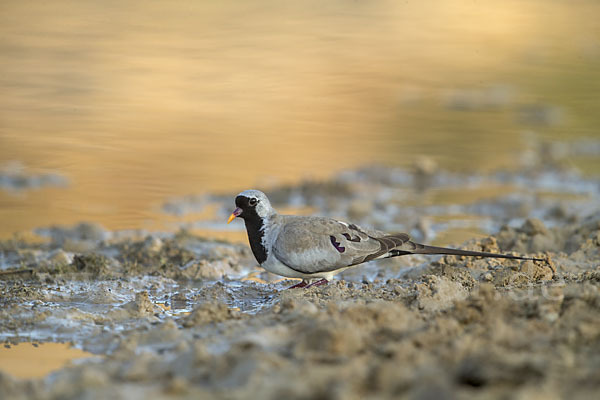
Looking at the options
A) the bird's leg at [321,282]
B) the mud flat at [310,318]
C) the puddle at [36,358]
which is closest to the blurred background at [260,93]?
the mud flat at [310,318]

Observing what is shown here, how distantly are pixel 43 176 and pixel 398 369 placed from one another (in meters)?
7.15

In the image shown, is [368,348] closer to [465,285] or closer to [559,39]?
[465,285]

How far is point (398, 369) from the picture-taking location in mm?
3123

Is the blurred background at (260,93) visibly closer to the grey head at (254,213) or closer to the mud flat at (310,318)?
the mud flat at (310,318)

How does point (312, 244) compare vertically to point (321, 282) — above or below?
above

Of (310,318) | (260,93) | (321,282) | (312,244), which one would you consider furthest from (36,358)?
(260,93)

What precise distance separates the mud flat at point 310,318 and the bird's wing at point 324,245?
21cm

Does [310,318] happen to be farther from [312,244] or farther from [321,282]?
[321,282]

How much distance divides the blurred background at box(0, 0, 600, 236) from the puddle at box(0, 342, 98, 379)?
142 inches

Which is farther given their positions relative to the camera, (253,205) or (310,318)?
(253,205)

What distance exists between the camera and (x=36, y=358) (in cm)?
423

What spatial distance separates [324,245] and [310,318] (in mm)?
1274

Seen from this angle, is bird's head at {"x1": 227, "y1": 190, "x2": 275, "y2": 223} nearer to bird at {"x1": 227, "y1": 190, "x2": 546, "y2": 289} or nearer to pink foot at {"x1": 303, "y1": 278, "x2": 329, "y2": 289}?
bird at {"x1": 227, "y1": 190, "x2": 546, "y2": 289}

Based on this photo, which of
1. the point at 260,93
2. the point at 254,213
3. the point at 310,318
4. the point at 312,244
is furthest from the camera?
the point at 260,93
